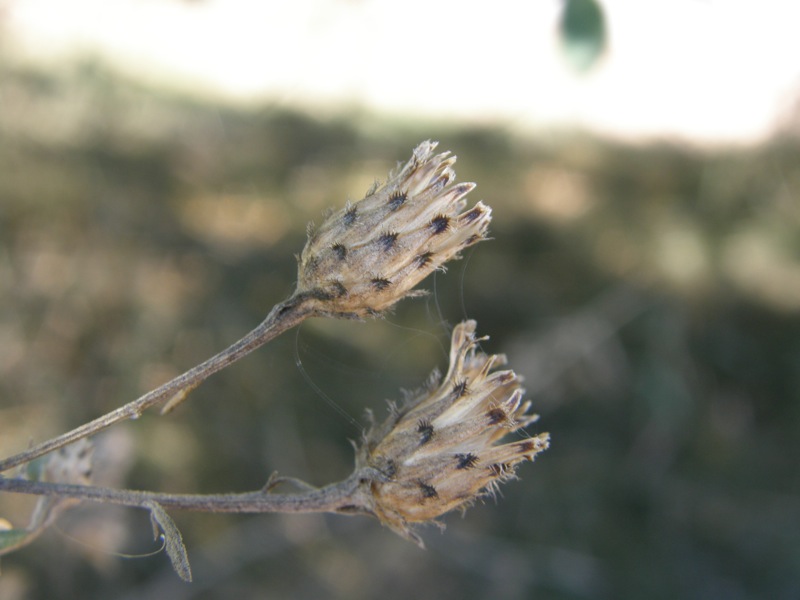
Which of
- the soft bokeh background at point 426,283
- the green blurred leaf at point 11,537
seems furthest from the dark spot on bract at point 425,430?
the soft bokeh background at point 426,283

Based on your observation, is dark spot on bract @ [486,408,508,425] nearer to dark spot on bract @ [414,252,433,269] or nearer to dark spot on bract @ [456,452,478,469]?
dark spot on bract @ [456,452,478,469]

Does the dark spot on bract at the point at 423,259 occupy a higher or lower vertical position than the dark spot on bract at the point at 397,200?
lower

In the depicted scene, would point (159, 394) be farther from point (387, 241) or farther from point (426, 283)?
point (426, 283)

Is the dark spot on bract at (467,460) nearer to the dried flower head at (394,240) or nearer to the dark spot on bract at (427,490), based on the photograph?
the dark spot on bract at (427,490)

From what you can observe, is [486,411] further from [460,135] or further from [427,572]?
[460,135]

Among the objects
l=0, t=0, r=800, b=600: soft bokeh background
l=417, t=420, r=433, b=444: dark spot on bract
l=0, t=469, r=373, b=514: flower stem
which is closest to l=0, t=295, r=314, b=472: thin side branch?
l=0, t=469, r=373, b=514: flower stem
